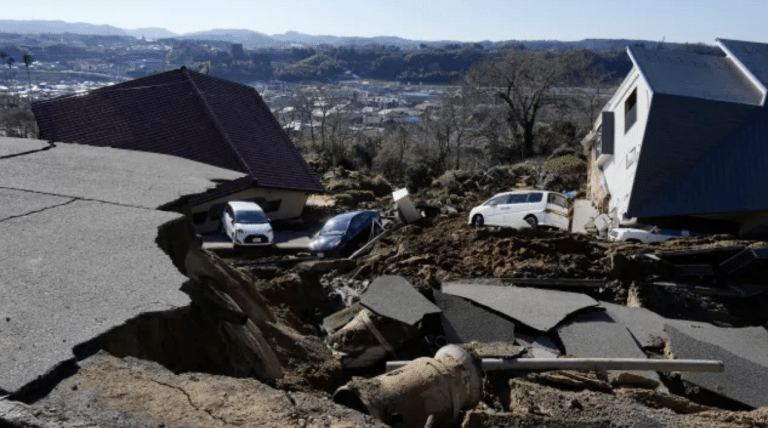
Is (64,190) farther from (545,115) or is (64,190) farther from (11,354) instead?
(545,115)

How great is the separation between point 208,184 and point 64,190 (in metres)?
1.68

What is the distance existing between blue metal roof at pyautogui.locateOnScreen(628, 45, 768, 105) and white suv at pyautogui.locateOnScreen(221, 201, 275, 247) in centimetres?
1344

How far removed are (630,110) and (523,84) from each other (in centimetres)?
2484

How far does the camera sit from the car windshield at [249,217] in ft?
77.9

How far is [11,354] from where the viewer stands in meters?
4.56

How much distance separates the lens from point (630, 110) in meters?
24.1

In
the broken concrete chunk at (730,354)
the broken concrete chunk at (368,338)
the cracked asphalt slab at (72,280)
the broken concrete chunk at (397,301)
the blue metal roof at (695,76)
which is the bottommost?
the broken concrete chunk at (730,354)

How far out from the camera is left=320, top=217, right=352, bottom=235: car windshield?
21.4m

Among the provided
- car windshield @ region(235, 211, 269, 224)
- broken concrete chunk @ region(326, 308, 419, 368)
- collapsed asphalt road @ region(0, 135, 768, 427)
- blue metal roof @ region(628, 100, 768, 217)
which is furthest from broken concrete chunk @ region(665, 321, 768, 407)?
car windshield @ region(235, 211, 269, 224)

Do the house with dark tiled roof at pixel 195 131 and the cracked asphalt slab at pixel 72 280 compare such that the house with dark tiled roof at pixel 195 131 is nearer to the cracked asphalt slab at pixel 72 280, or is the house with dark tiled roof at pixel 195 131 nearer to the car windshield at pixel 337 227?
the car windshield at pixel 337 227

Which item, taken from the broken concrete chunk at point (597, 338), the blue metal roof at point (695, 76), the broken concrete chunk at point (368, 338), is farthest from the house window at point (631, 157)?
the broken concrete chunk at point (368, 338)

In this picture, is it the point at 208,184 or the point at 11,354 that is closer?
the point at 11,354

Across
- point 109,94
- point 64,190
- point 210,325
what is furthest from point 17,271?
point 109,94

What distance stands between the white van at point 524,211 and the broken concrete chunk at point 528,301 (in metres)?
10.2
